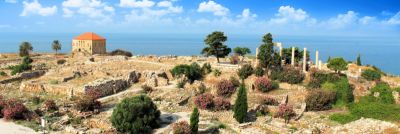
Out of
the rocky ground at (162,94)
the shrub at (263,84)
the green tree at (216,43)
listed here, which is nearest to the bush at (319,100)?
the rocky ground at (162,94)

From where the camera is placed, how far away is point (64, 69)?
4188 cm

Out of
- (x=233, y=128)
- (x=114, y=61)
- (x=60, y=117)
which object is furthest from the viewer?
(x=114, y=61)

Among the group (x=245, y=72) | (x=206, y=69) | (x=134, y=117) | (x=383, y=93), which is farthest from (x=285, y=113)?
(x=206, y=69)

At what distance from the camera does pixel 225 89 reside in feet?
101

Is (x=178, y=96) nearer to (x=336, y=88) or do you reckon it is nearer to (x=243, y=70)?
(x=243, y=70)

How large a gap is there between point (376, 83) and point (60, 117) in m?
24.8

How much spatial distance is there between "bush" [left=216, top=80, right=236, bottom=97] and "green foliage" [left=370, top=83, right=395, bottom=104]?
35.9ft

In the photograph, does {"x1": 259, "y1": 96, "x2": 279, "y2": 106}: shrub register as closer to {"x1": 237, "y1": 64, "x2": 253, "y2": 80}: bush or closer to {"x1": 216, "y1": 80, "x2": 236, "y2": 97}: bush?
{"x1": 216, "y1": 80, "x2": 236, "y2": 97}: bush

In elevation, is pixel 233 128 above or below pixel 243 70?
below

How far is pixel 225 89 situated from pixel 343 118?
31.7ft

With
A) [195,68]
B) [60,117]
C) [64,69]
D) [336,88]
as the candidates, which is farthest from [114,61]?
[336,88]

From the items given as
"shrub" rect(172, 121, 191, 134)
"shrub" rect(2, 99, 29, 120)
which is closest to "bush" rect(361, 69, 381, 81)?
"shrub" rect(172, 121, 191, 134)

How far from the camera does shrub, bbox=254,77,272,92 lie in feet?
102

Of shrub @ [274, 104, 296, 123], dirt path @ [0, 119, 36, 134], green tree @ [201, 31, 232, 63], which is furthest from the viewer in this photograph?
green tree @ [201, 31, 232, 63]
